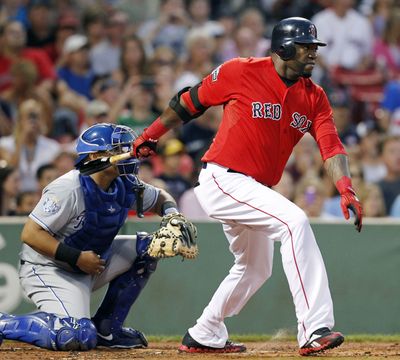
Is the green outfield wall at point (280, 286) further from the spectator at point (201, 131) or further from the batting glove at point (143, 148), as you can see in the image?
the spectator at point (201, 131)

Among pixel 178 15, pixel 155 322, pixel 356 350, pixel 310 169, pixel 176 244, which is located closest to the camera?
pixel 176 244

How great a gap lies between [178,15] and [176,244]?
24.9 feet

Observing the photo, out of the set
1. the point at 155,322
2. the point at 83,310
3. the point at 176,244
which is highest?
the point at 176,244

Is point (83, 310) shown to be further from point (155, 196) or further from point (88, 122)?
point (88, 122)

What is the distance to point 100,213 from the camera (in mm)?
7102

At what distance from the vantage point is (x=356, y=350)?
7266 millimetres

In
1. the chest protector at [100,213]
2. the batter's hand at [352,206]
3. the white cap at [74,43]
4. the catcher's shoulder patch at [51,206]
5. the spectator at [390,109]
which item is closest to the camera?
the batter's hand at [352,206]

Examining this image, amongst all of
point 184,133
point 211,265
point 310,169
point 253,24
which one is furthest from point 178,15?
point 211,265

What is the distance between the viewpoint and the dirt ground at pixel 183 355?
6.70m

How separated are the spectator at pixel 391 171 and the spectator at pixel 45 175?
3.43 meters

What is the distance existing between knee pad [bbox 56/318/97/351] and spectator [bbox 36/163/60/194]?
3803 millimetres

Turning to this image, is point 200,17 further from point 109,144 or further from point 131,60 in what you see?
point 109,144

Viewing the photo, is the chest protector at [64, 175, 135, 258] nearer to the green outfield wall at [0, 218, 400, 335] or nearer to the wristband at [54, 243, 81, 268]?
the wristband at [54, 243, 81, 268]

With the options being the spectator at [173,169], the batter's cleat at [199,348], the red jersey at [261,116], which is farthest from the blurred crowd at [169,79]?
the red jersey at [261,116]
